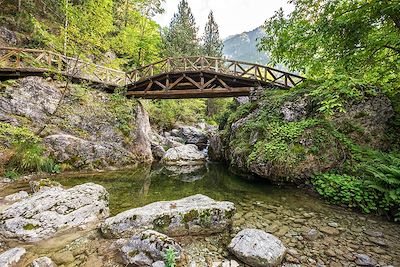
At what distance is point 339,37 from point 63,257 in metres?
7.13

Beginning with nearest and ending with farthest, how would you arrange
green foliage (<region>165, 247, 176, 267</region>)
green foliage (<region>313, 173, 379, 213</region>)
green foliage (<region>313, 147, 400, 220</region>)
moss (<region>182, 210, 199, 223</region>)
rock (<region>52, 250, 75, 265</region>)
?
green foliage (<region>165, 247, 176, 267</region>), rock (<region>52, 250, 75, 265</region>), moss (<region>182, 210, 199, 223</region>), green foliage (<region>313, 147, 400, 220</region>), green foliage (<region>313, 173, 379, 213</region>)

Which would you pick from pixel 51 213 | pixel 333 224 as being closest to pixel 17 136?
pixel 51 213

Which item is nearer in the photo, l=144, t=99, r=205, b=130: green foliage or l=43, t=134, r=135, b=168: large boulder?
l=43, t=134, r=135, b=168: large boulder

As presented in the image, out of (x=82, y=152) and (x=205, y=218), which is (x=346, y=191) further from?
(x=82, y=152)

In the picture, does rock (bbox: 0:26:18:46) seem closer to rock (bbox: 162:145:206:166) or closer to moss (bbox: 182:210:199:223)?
rock (bbox: 162:145:206:166)

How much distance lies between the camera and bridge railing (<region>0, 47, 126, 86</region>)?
9766 millimetres

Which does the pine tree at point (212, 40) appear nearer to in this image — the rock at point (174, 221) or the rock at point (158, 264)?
the rock at point (174, 221)

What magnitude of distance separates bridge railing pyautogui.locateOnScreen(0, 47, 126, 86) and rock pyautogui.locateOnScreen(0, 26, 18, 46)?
789mm

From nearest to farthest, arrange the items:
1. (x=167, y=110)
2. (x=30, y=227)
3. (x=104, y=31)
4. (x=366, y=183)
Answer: (x=30, y=227) → (x=366, y=183) → (x=104, y=31) → (x=167, y=110)

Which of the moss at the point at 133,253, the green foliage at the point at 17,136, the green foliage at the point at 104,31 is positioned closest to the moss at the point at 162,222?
the moss at the point at 133,253

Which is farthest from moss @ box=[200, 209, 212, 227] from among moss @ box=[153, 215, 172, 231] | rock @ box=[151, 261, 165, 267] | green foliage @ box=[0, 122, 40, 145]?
green foliage @ box=[0, 122, 40, 145]

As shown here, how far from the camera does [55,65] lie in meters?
12.4

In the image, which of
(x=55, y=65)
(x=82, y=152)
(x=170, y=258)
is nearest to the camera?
(x=170, y=258)

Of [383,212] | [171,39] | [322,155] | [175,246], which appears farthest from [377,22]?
[171,39]
